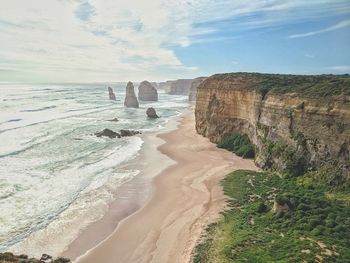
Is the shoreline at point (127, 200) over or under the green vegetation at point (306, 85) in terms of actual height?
under

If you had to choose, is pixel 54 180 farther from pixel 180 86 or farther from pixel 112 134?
pixel 180 86

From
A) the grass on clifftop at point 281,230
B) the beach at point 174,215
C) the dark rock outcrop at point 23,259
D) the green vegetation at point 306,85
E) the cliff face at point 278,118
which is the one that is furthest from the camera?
the green vegetation at point 306,85

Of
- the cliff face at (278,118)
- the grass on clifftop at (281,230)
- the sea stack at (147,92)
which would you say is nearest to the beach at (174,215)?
the grass on clifftop at (281,230)

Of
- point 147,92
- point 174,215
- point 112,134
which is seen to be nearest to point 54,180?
point 174,215

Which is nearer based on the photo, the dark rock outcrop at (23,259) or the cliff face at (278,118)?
the dark rock outcrop at (23,259)

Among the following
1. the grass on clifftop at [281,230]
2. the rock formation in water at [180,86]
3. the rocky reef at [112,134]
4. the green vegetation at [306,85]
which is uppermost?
the green vegetation at [306,85]

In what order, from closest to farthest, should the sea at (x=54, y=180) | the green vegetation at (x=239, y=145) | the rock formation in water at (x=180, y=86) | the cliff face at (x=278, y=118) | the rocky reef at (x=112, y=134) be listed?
the sea at (x=54, y=180) < the cliff face at (x=278, y=118) < the green vegetation at (x=239, y=145) < the rocky reef at (x=112, y=134) < the rock formation in water at (x=180, y=86)

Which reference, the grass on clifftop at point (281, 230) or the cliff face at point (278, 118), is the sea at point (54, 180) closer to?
the grass on clifftop at point (281, 230)
